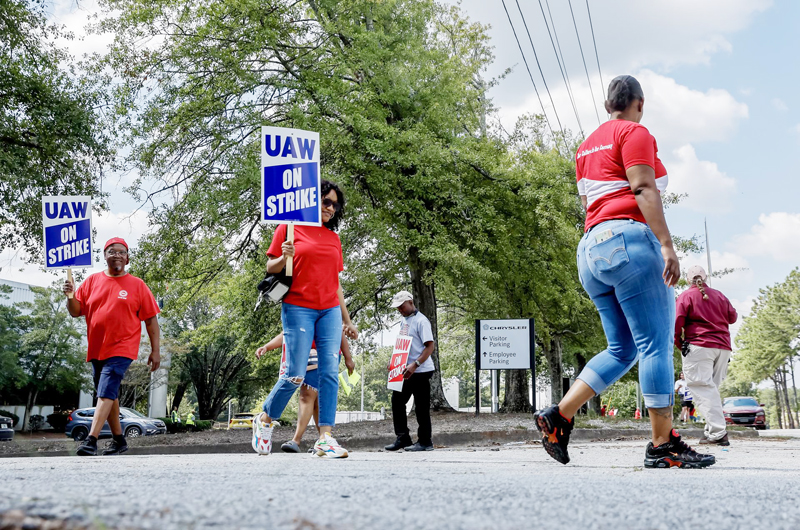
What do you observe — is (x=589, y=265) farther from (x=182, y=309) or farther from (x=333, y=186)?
(x=182, y=309)

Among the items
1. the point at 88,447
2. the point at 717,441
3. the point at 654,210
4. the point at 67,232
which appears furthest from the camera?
the point at 67,232

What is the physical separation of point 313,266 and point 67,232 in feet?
13.9

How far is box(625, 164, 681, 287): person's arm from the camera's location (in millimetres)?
3912

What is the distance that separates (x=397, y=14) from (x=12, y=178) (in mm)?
9150

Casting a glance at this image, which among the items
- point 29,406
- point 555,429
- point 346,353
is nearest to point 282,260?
point 346,353

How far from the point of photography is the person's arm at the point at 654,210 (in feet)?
12.8

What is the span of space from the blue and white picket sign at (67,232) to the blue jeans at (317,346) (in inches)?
146

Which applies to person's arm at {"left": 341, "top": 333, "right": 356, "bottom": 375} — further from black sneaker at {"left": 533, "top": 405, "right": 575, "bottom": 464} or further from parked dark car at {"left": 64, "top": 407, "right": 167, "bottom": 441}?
parked dark car at {"left": 64, "top": 407, "right": 167, "bottom": 441}

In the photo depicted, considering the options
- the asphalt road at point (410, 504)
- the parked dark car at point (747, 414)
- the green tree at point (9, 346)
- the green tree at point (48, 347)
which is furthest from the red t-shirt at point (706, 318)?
the green tree at point (48, 347)

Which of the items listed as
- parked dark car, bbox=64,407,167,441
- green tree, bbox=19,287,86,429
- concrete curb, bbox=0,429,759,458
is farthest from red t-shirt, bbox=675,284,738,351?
green tree, bbox=19,287,86,429

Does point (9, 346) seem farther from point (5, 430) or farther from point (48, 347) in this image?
point (5, 430)

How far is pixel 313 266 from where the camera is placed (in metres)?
5.54

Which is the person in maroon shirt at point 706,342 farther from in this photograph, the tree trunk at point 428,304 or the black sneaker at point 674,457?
the tree trunk at point 428,304

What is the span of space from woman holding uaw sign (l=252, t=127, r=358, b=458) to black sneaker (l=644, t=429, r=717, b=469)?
228 centimetres
